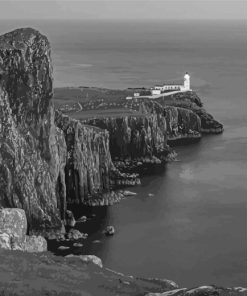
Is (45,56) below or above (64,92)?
above

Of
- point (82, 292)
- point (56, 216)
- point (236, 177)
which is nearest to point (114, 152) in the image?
point (236, 177)

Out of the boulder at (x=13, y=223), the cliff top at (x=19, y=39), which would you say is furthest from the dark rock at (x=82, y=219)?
the boulder at (x=13, y=223)

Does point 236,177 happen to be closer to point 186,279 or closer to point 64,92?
point 186,279

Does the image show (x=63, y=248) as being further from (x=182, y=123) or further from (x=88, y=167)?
(x=182, y=123)

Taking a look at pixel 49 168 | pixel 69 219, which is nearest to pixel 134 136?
pixel 49 168

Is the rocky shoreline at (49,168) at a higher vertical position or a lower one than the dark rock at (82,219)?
higher

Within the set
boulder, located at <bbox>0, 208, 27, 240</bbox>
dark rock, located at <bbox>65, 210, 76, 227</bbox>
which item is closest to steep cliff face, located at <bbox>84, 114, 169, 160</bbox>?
dark rock, located at <bbox>65, 210, 76, 227</bbox>

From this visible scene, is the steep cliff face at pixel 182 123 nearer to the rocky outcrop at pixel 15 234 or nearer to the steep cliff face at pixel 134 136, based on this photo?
the steep cliff face at pixel 134 136
